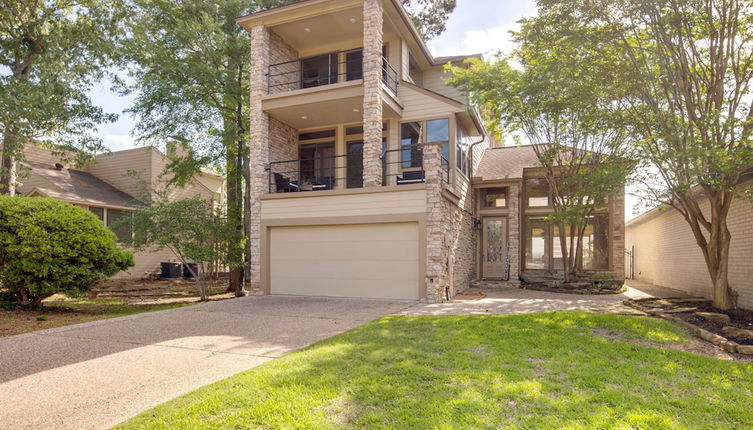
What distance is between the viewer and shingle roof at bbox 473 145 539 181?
15.5m

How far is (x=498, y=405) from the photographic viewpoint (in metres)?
3.34

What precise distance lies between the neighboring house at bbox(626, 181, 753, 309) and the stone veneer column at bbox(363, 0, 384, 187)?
24.8 feet

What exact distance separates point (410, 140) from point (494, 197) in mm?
5099

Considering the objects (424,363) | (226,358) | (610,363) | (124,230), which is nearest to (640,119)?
(610,363)

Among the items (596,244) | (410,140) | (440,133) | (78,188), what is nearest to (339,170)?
(410,140)

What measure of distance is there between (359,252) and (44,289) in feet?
21.4

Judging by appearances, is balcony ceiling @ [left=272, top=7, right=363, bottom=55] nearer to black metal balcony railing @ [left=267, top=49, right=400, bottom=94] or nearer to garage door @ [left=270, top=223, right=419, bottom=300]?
black metal balcony railing @ [left=267, top=49, right=400, bottom=94]

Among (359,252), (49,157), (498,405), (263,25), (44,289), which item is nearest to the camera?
(498,405)

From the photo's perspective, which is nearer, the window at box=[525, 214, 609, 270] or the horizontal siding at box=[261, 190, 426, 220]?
the horizontal siding at box=[261, 190, 426, 220]

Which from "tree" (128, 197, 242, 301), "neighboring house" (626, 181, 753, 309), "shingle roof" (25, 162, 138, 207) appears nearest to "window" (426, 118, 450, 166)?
"neighboring house" (626, 181, 753, 309)

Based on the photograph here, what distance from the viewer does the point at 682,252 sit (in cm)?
1353

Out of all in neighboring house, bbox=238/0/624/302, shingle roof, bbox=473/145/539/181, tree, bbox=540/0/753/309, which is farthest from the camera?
shingle roof, bbox=473/145/539/181

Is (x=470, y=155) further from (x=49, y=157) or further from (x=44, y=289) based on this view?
(x=49, y=157)

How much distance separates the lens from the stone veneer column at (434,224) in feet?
31.5
